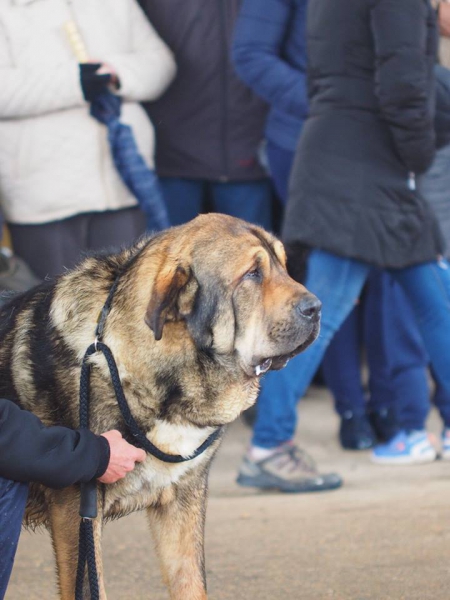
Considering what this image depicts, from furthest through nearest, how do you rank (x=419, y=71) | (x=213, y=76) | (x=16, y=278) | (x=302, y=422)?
(x=302, y=422) < (x=213, y=76) < (x=16, y=278) < (x=419, y=71)

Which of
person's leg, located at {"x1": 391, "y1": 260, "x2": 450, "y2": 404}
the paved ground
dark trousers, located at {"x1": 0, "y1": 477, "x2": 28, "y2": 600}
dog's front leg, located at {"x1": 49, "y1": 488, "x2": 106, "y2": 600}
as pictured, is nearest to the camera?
dark trousers, located at {"x1": 0, "y1": 477, "x2": 28, "y2": 600}

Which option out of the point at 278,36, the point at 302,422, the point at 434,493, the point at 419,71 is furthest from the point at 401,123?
the point at 302,422

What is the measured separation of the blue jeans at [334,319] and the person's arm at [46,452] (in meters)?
1.85

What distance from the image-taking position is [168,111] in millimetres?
5457

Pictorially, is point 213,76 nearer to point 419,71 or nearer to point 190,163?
point 190,163

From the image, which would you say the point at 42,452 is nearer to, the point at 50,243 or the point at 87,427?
the point at 87,427

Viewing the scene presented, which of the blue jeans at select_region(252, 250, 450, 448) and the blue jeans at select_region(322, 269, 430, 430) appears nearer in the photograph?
the blue jeans at select_region(252, 250, 450, 448)

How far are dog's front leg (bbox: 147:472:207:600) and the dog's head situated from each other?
448mm

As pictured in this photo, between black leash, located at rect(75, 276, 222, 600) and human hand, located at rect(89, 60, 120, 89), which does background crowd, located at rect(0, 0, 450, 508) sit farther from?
black leash, located at rect(75, 276, 222, 600)

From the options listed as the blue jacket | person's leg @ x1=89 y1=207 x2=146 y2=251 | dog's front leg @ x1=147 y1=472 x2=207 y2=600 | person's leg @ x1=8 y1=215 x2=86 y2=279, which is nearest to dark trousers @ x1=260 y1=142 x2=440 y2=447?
the blue jacket

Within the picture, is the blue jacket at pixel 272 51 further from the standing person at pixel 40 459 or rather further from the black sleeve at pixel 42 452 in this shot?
the black sleeve at pixel 42 452

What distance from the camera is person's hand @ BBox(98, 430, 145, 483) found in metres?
2.86

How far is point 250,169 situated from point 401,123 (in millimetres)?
1214

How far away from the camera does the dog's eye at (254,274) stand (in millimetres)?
3033
